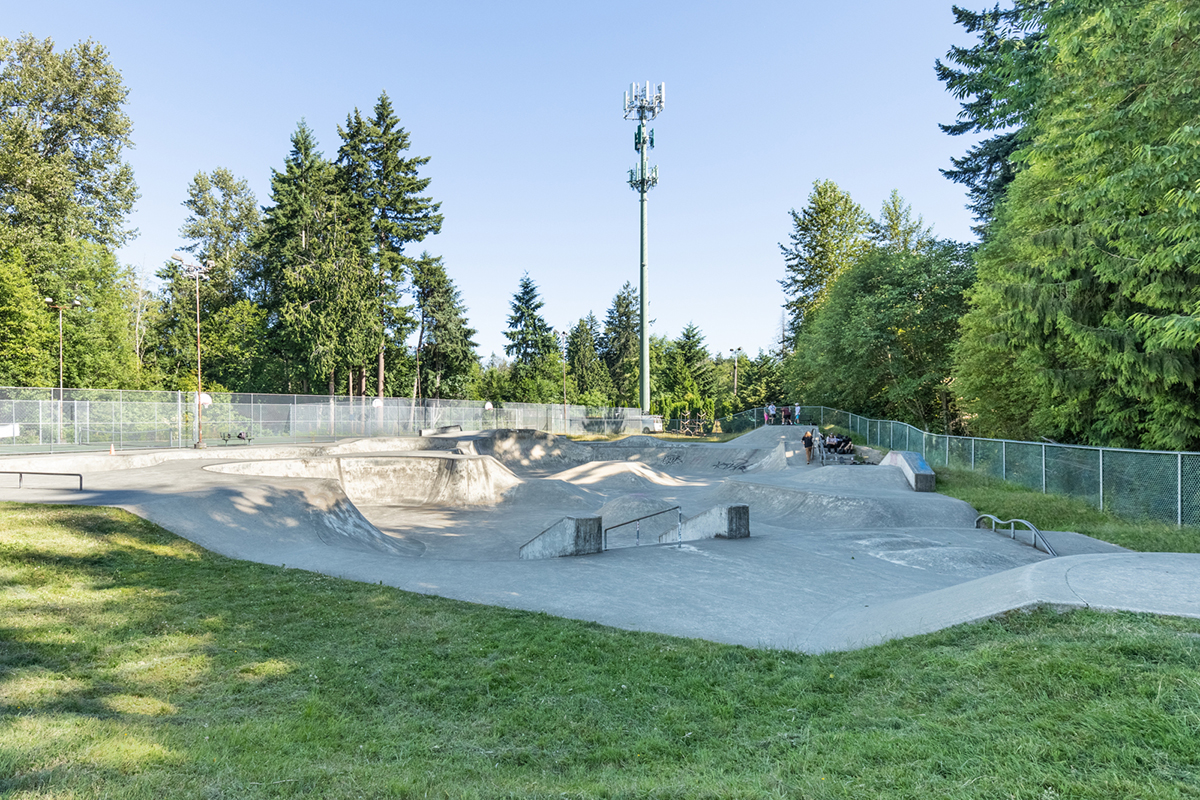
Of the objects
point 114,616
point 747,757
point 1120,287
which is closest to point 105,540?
point 114,616

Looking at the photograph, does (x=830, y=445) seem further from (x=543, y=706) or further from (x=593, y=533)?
(x=543, y=706)

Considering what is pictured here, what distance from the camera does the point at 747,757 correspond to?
12.3 feet

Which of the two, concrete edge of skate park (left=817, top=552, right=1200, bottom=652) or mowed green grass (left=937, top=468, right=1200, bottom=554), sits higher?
concrete edge of skate park (left=817, top=552, right=1200, bottom=652)

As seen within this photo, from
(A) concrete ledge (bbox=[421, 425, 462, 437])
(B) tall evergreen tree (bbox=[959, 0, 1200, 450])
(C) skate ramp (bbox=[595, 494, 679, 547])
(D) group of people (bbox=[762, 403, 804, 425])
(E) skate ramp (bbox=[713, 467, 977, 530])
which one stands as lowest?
(C) skate ramp (bbox=[595, 494, 679, 547])

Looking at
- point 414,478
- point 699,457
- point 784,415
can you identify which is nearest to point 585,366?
point 784,415

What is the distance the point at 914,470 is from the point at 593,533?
11517mm

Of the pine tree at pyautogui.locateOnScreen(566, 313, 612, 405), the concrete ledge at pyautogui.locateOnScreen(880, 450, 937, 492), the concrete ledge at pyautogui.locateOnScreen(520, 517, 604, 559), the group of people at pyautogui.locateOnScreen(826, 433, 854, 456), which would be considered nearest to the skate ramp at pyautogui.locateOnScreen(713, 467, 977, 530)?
the concrete ledge at pyautogui.locateOnScreen(880, 450, 937, 492)

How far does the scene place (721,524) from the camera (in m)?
12.9

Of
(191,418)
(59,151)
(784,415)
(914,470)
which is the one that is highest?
(59,151)

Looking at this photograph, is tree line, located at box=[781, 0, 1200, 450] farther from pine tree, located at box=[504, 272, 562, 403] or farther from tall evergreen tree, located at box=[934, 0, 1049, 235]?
pine tree, located at box=[504, 272, 562, 403]

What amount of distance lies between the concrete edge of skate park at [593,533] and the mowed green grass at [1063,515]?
6486 millimetres

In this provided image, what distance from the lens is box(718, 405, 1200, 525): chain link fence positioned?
36.6 feet

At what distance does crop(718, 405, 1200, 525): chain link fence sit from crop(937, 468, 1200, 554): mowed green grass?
29cm

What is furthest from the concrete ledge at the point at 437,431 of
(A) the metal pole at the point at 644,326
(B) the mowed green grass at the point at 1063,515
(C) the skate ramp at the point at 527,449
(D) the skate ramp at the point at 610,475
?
(B) the mowed green grass at the point at 1063,515
